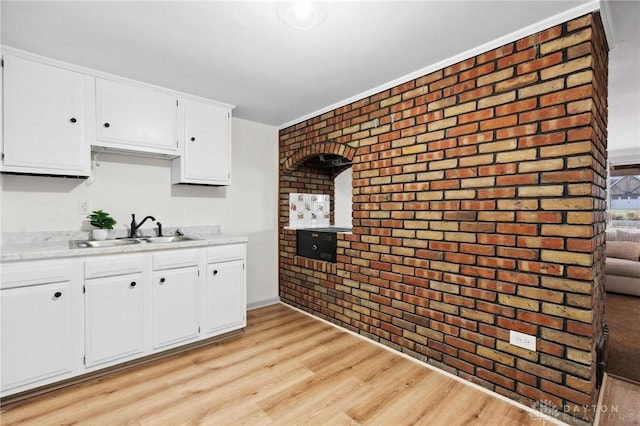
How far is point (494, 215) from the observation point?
1.95 meters

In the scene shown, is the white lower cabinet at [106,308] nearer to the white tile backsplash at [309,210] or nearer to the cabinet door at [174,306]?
the cabinet door at [174,306]

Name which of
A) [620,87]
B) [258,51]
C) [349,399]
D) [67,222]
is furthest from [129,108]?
[620,87]

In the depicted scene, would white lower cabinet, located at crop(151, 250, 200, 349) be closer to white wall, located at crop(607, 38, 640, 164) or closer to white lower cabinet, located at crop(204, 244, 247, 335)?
white lower cabinet, located at crop(204, 244, 247, 335)

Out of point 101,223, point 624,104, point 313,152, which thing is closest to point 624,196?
point 624,104

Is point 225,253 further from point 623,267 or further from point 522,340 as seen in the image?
point 623,267

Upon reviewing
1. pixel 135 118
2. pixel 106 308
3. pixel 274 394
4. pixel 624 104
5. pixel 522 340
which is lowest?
pixel 274 394

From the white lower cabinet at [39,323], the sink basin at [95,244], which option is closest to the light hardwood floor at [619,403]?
the white lower cabinet at [39,323]

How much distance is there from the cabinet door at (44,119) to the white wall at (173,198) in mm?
338

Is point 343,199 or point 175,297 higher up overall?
point 343,199

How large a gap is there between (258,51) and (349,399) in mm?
2450

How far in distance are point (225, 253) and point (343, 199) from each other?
6.14ft

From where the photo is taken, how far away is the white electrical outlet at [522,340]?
1.79 metres

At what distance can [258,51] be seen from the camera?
82.8 inches

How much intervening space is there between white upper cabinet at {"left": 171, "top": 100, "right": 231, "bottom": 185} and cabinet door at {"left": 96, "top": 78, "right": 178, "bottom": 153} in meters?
0.13
